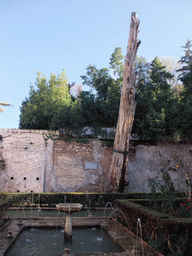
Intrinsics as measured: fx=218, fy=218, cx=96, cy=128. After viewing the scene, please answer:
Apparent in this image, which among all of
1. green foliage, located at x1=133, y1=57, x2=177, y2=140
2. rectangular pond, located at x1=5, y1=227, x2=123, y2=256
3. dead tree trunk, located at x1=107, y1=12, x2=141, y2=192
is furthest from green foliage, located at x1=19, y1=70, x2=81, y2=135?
rectangular pond, located at x1=5, y1=227, x2=123, y2=256

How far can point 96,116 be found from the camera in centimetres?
1224

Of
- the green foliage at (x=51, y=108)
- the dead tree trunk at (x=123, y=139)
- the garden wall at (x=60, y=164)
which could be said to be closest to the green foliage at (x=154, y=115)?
the garden wall at (x=60, y=164)

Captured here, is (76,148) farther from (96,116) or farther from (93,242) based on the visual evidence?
(93,242)

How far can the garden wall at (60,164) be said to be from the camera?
32.6ft

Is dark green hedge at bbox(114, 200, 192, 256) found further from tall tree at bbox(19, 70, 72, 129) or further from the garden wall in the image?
tall tree at bbox(19, 70, 72, 129)

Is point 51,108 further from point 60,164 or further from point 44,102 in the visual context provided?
point 60,164

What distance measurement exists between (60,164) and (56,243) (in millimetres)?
6348

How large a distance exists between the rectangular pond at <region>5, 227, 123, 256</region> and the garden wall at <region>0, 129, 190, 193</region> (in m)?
5.15

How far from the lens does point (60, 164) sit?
10391 mm

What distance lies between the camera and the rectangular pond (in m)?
3.71

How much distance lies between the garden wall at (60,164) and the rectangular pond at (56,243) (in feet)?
16.9

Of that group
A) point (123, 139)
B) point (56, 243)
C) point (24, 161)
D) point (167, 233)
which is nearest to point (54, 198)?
point (24, 161)

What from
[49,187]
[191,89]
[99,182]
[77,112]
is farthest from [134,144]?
[191,89]

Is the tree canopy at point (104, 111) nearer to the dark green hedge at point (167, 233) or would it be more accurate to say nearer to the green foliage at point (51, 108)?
the green foliage at point (51, 108)
